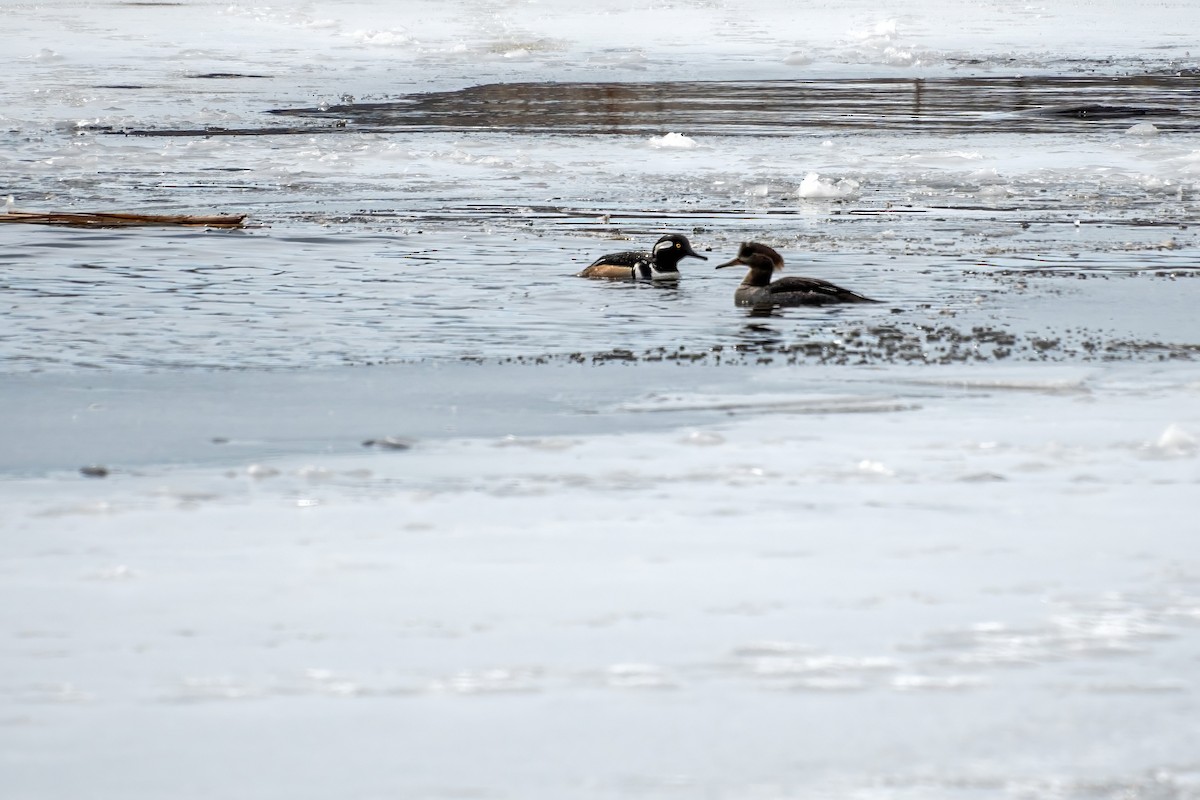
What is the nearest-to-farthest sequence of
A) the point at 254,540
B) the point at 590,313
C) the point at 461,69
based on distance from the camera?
the point at 254,540
the point at 590,313
the point at 461,69

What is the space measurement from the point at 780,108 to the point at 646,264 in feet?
44.2

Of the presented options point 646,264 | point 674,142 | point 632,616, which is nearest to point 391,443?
point 632,616

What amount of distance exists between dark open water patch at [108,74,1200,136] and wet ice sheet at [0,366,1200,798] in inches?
591

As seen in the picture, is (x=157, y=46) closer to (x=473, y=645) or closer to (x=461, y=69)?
(x=461, y=69)

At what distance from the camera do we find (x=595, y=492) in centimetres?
577

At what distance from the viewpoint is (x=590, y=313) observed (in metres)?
9.91

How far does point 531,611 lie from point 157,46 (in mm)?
30830

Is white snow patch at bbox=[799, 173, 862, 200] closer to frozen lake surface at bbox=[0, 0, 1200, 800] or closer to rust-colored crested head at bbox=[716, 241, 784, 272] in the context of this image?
frozen lake surface at bbox=[0, 0, 1200, 800]

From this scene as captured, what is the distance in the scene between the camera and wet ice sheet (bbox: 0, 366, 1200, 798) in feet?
11.7

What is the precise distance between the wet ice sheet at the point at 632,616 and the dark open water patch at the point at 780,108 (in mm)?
15020

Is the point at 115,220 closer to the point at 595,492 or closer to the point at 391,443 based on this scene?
the point at 391,443

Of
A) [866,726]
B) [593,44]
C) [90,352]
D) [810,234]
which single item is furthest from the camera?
[593,44]

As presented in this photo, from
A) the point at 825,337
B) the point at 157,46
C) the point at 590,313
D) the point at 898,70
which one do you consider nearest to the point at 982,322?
the point at 825,337

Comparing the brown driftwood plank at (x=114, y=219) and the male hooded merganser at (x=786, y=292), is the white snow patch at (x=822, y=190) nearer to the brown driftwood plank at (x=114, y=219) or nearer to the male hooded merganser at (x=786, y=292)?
the brown driftwood plank at (x=114, y=219)
